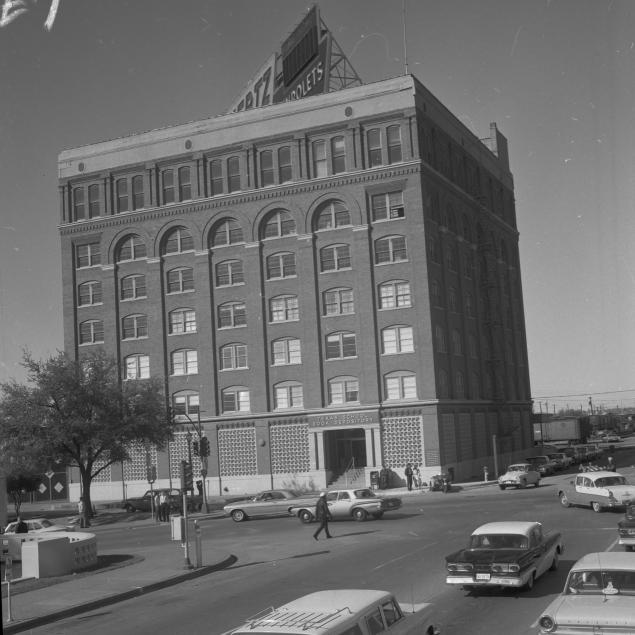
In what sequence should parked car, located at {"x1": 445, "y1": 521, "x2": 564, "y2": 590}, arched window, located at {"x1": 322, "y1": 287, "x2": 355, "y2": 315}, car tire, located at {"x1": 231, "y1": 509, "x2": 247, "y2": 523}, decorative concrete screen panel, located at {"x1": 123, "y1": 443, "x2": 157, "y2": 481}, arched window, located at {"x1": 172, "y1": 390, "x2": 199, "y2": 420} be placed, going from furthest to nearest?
1. decorative concrete screen panel, located at {"x1": 123, "y1": 443, "x2": 157, "y2": 481}
2. arched window, located at {"x1": 172, "y1": 390, "x2": 199, "y2": 420}
3. arched window, located at {"x1": 322, "y1": 287, "x2": 355, "y2": 315}
4. car tire, located at {"x1": 231, "y1": 509, "x2": 247, "y2": 523}
5. parked car, located at {"x1": 445, "y1": 521, "x2": 564, "y2": 590}

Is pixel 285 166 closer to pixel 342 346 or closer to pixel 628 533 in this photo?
pixel 342 346

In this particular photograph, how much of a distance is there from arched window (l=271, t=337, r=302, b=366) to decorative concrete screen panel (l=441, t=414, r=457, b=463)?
1119 centimetres

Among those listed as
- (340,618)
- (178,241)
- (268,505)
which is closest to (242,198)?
(178,241)

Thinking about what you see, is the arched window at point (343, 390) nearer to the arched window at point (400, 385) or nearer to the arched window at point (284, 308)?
the arched window at point (400, 385)

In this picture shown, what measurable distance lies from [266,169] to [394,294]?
13.9 metres

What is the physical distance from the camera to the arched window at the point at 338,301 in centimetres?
6294

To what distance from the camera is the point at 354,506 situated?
35531mm

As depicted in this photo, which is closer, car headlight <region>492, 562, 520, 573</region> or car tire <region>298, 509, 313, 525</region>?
car headlight <region>492, 562, 520, 573</region>

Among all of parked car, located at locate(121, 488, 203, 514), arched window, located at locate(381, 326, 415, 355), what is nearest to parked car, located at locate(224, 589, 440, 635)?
parked car, located at locate(121, 488, 203, 514)

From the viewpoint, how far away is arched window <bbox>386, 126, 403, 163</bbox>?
62556 mm

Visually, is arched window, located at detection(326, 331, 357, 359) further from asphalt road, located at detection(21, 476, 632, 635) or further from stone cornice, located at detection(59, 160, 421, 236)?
asphalt road, located at detection(21, 476, 632, 635)

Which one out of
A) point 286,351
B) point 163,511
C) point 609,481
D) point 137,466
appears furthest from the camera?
point 137,466

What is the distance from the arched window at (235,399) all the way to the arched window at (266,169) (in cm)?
1542

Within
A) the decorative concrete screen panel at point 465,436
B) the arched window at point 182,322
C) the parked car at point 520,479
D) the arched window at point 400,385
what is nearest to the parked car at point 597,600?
the parked car at point 520,479
